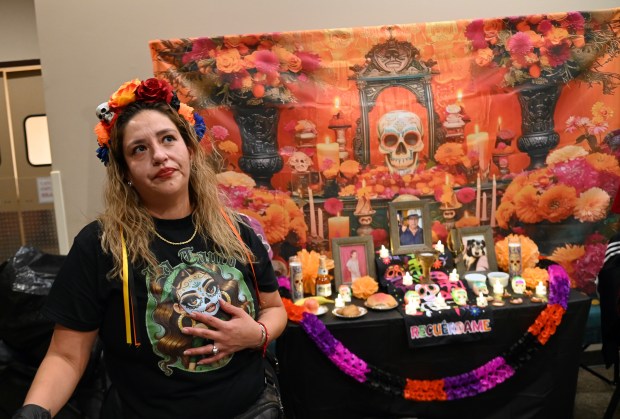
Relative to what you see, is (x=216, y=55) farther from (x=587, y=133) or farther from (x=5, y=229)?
(x=5, y=229)

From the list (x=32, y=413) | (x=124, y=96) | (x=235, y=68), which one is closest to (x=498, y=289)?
(x=235, y=68)

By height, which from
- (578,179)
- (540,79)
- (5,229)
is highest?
(540,79)

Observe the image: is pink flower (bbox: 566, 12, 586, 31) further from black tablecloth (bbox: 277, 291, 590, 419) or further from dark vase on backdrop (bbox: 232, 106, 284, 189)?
dark vase on backdrop (bbox: 232, 106, 284, 189)

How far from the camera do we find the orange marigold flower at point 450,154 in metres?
2.92

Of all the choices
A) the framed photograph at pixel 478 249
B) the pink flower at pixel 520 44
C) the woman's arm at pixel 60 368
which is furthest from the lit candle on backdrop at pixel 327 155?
Result: the woman's arm at pixel 60 368

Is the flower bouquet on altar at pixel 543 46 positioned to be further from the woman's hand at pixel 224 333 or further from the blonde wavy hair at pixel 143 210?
the woman's hand at pixel 224 333

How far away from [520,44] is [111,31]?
2522mm

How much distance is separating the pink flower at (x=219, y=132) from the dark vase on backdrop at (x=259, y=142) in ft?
0.30

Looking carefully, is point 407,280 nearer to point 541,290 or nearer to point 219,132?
point 541,290

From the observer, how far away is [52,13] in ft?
9.34

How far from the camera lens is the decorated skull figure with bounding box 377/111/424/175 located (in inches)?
114

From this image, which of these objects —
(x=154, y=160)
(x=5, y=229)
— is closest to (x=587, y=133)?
(x=154, y=160)

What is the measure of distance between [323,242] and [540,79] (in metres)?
1.69

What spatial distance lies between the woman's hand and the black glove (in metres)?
0.38
